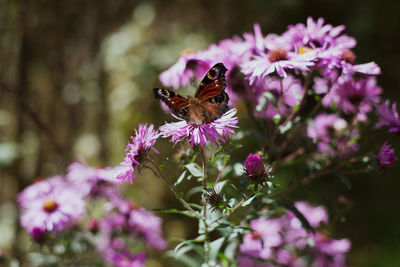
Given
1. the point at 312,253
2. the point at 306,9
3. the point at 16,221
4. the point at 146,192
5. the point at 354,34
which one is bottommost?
the point at 312,253

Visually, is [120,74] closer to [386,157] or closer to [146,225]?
[146,225]

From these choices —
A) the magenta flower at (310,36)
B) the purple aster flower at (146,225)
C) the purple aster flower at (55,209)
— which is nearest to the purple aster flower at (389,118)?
the magenta flower at (310,36)

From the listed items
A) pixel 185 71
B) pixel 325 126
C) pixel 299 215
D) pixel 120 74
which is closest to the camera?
pixel 299 215

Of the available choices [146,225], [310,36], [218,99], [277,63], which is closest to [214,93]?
[218,99]

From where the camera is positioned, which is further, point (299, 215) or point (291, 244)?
point (291, 244)

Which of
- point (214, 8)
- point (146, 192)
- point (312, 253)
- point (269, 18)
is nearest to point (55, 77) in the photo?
point (146, 192)

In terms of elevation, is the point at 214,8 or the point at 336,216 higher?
the point at 214,8

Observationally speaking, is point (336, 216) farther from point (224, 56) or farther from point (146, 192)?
point (146, 192)
